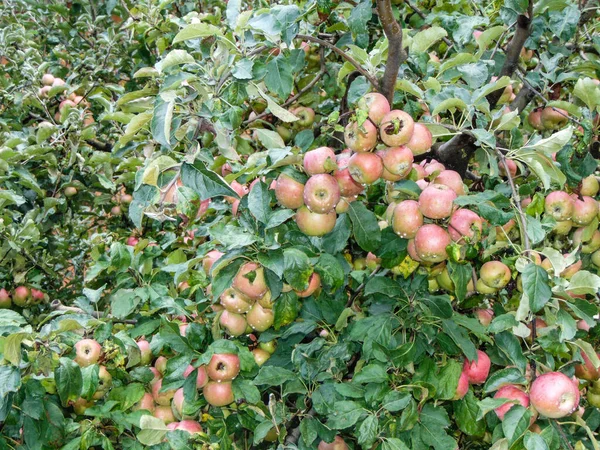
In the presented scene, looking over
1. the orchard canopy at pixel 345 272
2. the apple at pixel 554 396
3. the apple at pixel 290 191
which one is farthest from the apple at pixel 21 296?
the apple at pixel 554 396

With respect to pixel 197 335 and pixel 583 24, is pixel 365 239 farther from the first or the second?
pixel 583 24

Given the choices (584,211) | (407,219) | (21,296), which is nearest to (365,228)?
(407,219)

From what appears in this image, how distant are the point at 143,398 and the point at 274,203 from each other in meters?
0.67

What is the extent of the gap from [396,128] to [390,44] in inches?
6.9

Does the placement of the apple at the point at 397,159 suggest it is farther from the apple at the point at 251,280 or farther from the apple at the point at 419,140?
the apple at the point at 251,280

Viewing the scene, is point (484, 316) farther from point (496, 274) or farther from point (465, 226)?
point (465, 226)

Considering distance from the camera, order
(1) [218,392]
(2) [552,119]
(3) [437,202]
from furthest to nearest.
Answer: (2) [552,119]
(1) [218,392]
(3) [437,202]

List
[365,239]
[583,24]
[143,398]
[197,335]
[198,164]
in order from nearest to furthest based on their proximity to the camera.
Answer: [198,164], [365,239], [197,335], [143,398], [583,24]

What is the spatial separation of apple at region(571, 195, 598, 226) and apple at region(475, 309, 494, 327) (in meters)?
0.37

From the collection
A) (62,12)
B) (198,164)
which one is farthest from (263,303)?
(62,12)

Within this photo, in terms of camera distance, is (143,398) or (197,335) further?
(143,398)

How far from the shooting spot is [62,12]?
335cm

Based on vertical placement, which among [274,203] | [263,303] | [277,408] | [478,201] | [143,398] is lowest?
[143,398]

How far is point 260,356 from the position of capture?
5.81 ft
